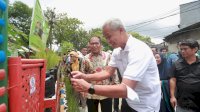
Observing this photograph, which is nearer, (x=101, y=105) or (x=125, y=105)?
(x=125, y=105)

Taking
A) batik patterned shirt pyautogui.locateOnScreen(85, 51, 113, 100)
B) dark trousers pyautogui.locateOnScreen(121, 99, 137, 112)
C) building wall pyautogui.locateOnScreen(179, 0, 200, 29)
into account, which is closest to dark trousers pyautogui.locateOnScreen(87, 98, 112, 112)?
batik patterned shirt pyautogui.locateOnScreen(85, 51, 113, 100)

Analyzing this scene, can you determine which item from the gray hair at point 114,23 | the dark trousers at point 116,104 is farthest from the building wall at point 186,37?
the gray hair at point 114,23

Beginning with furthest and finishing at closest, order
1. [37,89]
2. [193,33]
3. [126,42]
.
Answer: [193,33]
[126,42]
[37,89]

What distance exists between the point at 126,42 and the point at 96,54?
9.02 ft

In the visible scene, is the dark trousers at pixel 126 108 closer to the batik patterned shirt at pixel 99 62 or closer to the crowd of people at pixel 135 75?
the crowd of people at pixel 135 75

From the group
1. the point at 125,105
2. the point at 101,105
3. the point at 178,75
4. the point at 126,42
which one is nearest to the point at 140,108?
the point at 125,105

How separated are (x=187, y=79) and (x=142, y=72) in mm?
2065

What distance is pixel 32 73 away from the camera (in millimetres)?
2107

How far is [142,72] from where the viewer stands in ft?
8.63

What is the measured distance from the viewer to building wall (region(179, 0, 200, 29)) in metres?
36.4

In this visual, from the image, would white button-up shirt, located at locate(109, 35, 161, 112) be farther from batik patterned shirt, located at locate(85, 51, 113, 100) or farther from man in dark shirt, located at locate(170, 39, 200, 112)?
batik patterned shirt, located at locate(85, 51, 113, 100)

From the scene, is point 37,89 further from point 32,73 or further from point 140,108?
point 140,108

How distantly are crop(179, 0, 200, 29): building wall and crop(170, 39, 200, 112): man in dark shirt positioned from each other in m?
32.7

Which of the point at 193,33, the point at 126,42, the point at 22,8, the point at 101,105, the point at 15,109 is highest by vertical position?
the point at 22,8
